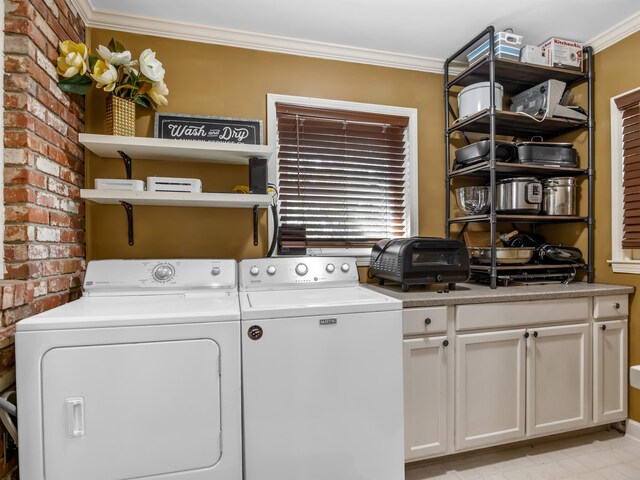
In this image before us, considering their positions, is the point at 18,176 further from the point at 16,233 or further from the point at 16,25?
the point at 16,25

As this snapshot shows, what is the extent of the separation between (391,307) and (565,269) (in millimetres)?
1572

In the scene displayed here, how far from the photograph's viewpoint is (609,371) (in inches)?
80.6

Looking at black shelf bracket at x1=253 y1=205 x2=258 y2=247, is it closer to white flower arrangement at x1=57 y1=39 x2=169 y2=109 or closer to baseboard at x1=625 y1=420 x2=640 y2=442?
white flower arrangement at x1=57 y1=39 x2=169 y2=109

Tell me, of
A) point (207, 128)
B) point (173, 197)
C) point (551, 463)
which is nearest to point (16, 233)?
point (173, 197)

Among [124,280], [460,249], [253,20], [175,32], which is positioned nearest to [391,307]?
[460,249]

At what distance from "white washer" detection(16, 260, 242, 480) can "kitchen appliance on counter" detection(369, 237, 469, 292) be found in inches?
36.3

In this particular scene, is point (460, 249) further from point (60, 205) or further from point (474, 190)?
point (60, 205)

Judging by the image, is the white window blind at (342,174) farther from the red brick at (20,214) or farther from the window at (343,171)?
the red brick at (20,214)

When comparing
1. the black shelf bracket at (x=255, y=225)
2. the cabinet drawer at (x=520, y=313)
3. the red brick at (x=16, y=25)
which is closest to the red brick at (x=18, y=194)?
the red brick at (x=16, y=25)

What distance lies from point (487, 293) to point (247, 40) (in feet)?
6.64

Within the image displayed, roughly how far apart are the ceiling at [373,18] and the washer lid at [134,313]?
60.4 inches

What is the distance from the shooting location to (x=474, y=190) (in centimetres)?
235

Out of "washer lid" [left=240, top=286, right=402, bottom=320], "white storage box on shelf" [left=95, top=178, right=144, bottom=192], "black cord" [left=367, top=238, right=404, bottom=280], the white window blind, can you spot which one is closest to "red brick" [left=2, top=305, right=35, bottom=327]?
"white storage box on shelf" [left=95, top=178, right=144, bottom=192]

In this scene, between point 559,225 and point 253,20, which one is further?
point 559,225
